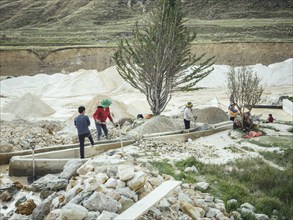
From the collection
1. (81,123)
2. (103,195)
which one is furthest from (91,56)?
(103,195)

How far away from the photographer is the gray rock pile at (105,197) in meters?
5.24

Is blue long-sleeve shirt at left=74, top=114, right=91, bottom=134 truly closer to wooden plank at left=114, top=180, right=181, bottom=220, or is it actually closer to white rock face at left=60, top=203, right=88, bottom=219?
wooden plank at left=114, top=180, right=181, bottom=220

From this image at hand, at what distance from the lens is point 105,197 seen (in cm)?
529

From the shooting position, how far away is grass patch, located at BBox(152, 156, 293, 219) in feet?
24.3

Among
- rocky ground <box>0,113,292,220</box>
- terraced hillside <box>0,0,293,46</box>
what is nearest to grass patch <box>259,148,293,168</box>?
rocky ground <box>0,113,292,220</box>

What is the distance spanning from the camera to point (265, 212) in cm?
718

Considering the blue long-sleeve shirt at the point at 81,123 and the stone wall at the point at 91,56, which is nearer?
the blue long-sleeve shirt at the point at 81,123

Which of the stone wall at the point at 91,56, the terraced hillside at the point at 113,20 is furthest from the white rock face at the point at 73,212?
the terraced hillside at the point at 113,20

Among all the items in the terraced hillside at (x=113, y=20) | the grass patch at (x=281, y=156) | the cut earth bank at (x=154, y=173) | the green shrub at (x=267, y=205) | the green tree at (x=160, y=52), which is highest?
the terraced hillside at (x=113, y=20)

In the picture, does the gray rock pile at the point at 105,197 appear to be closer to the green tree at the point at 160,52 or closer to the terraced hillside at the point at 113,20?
the green tree at the point at 160,52

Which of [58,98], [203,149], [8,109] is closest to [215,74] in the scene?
[58,98]

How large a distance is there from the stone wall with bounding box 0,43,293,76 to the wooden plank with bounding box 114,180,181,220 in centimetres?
3681

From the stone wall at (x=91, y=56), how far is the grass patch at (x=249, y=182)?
33.9 m

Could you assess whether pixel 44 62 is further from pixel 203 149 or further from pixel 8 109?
pixel 203 149
